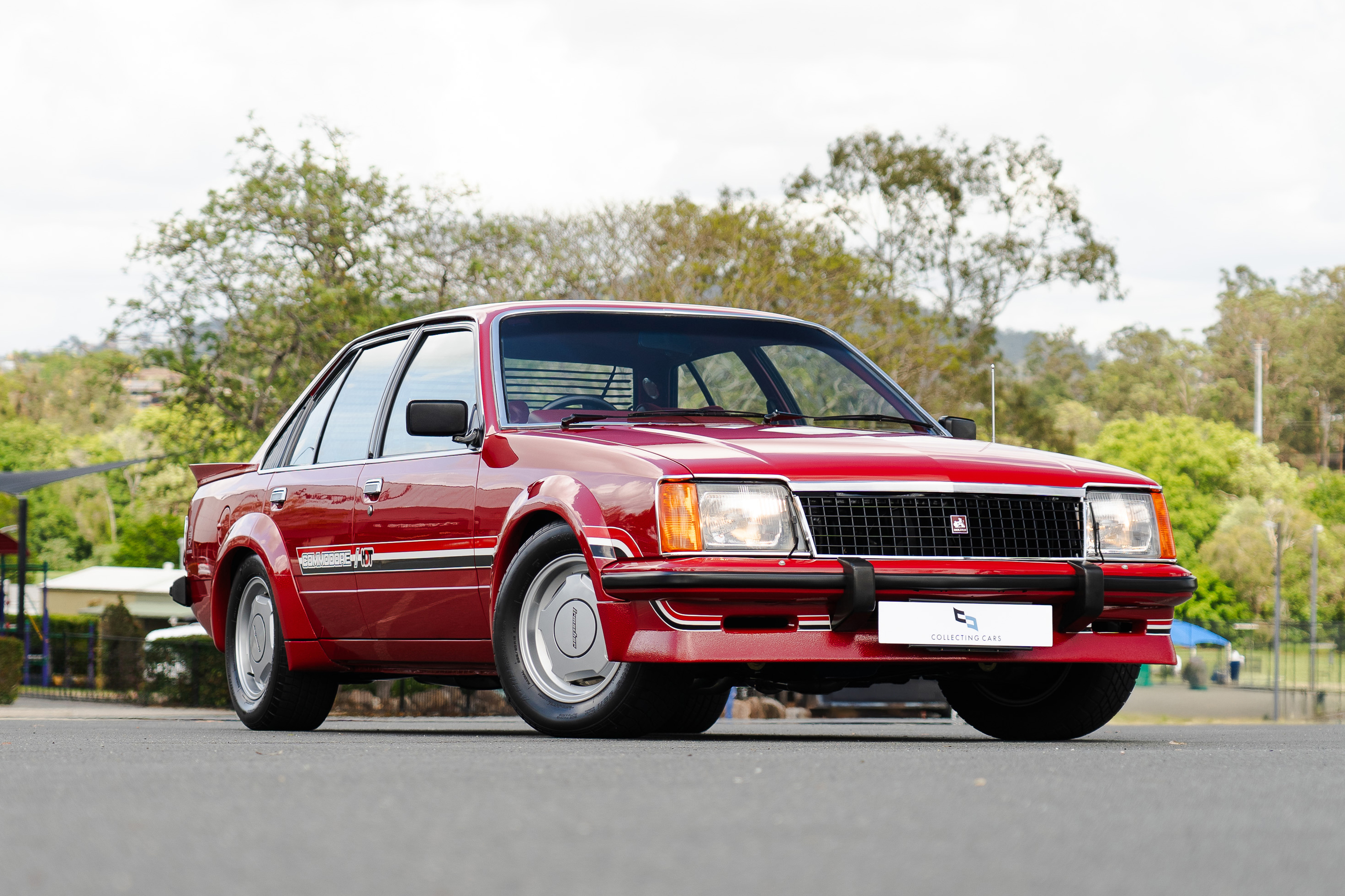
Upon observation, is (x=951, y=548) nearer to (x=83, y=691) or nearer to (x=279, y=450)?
(x=279, y=450)

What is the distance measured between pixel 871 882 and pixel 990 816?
0.91 m

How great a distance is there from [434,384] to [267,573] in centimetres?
127

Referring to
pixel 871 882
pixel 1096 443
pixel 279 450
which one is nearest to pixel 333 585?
pixel 279 450

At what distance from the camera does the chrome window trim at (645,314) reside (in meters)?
7.21

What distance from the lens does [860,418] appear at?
7.66 meters

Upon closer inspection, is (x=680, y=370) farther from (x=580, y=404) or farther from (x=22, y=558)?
(x=22, y=558)

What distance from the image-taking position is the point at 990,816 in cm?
371

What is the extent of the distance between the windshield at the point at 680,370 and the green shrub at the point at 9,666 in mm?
13998

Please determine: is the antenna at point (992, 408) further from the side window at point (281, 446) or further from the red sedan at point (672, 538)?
the side window at point (281, 446)

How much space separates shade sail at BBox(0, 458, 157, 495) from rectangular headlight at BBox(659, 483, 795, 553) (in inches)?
709

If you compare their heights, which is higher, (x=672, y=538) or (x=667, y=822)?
(x=672, y=538)

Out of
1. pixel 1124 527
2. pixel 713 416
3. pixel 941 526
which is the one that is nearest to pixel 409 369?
pixel 713 416

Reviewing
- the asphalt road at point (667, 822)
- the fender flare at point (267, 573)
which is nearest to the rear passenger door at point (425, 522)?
the fender flare at point (267, 573)

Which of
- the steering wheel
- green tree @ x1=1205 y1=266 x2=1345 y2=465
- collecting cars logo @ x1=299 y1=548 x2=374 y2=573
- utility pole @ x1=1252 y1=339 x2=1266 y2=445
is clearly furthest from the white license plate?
green tree @ x1=1205 y1=266 x2=1345 y2=465
